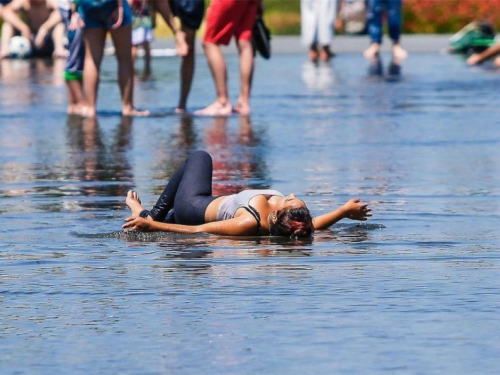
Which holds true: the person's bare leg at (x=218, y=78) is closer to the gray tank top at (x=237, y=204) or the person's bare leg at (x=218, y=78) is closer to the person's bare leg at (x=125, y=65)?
the person's bare leg at (x=125, y=65)

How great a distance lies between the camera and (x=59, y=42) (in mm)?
27281

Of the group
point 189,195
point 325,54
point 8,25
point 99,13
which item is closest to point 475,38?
point 325,54

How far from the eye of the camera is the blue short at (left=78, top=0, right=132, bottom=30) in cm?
1434

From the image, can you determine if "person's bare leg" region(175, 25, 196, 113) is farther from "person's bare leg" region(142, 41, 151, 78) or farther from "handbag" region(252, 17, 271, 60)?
"person's bare leg" region(142, 41, 151, 78)

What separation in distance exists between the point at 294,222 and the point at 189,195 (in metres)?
0.87

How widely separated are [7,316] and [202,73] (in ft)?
52.8

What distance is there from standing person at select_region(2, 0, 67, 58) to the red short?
11.5 meters

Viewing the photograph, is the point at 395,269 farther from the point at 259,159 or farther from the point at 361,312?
the point at 259,159

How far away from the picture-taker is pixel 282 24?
34844 mm

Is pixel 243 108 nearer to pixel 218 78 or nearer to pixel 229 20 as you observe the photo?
pixel 218 78

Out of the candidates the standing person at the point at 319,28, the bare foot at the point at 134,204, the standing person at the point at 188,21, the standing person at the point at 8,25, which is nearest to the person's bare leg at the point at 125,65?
the standing person at the point at 188,21

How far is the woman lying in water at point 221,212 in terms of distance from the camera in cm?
837

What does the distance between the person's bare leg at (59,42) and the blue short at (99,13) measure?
12.5m

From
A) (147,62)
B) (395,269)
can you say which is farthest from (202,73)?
(395,269)
